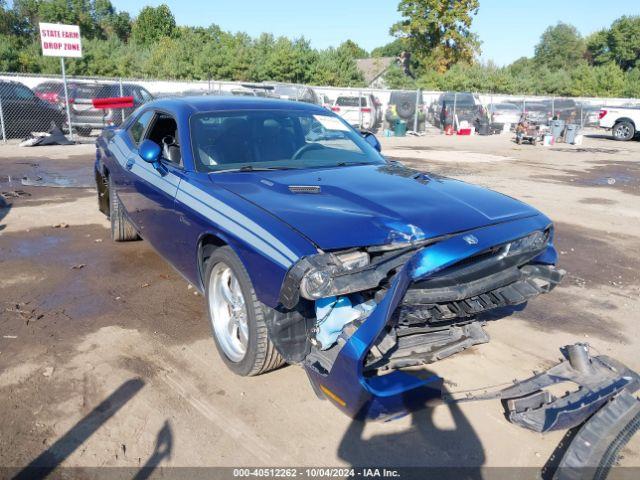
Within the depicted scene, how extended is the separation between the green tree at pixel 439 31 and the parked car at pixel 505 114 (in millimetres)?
24209

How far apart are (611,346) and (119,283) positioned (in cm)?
406

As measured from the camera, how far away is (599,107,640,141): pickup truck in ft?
73.9

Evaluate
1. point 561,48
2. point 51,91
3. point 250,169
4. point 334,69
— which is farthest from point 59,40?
point 561,48

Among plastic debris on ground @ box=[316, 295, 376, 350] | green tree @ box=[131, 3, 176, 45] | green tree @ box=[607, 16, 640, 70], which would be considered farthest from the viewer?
green tree @ box=[607, 16, 640, 70]

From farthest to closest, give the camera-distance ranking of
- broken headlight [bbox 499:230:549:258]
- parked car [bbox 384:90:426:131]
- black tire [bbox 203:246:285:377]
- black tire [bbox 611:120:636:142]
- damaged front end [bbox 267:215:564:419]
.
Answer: parked car [bbox 384:90:426:131] → black tire [bbox 611:120:636:142] → broken headlight [bbox 499:230:549:258] → black tire [bbox 203:246:285:377] → damaged front end [bbox 267:215:564:419]

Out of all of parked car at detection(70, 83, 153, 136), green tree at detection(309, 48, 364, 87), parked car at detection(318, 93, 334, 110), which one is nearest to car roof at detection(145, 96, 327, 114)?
parked car at detection(70, 83, 153, 136)

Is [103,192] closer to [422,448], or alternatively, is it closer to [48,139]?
[422,448]

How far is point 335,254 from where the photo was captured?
8.42ft

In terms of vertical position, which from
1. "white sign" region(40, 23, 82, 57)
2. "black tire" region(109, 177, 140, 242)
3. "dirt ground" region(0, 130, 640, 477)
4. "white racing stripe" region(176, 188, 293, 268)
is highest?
"white sign" region(40, 23, 82, 57)

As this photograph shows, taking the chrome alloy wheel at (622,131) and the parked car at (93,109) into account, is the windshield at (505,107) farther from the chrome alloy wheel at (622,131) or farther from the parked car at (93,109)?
the parked car at (93,109)

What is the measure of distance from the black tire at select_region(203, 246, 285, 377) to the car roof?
1520mm

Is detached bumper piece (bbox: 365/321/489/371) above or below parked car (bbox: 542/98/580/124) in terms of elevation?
below

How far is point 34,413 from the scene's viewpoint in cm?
288

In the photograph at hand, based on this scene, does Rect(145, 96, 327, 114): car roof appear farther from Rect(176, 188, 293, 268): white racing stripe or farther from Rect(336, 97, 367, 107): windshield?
Rect(336, 97, 367, 107): windshield
